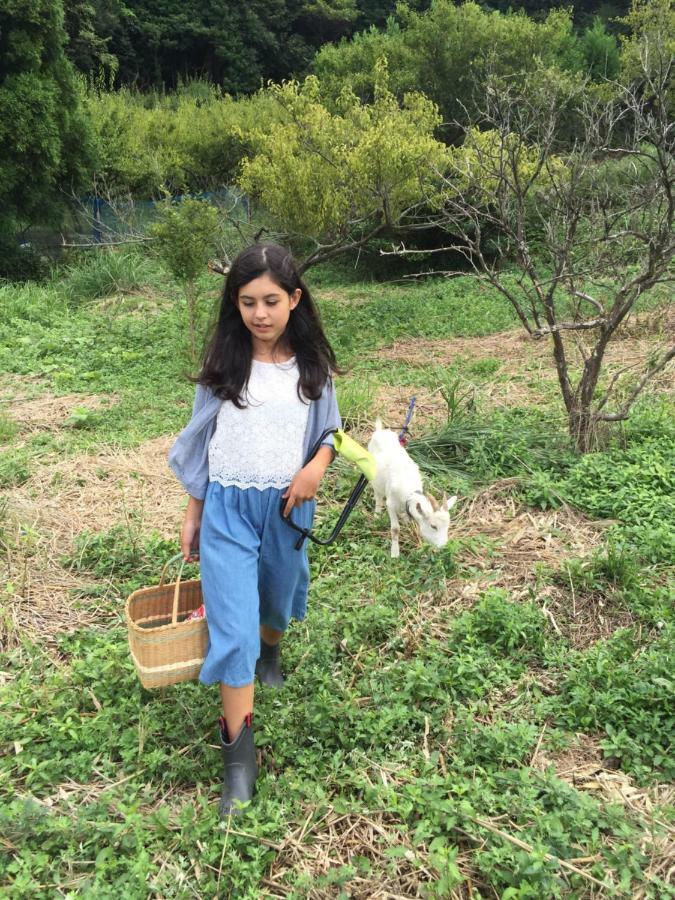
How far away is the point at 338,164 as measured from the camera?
9.12 metres

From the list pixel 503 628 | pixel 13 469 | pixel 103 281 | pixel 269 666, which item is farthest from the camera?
pixel 103 281

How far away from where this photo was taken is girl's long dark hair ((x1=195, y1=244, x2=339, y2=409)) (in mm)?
2199

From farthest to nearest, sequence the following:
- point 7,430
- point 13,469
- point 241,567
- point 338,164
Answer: point 338,164 < point 7,430 < point 13,469 < point 241,567

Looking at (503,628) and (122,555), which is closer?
(503,628)

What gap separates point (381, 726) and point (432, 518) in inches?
48.5

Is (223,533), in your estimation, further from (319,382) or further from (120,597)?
(120,597)

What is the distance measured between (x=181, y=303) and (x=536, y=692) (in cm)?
922

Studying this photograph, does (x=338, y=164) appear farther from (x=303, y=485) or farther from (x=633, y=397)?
(x=303, y=485)

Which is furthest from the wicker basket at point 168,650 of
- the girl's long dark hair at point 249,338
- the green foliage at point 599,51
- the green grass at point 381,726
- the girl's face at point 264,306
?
the green foliage at point 599,51

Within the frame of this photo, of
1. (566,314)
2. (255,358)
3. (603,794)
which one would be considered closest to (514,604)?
(603,794)

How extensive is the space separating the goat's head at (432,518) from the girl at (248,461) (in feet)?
3.95

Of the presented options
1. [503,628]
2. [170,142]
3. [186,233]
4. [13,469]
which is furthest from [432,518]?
[170,142]

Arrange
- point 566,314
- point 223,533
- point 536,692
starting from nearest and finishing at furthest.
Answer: point 223,533 → point 536,692 → point 566,314

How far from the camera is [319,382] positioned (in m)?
2.30
